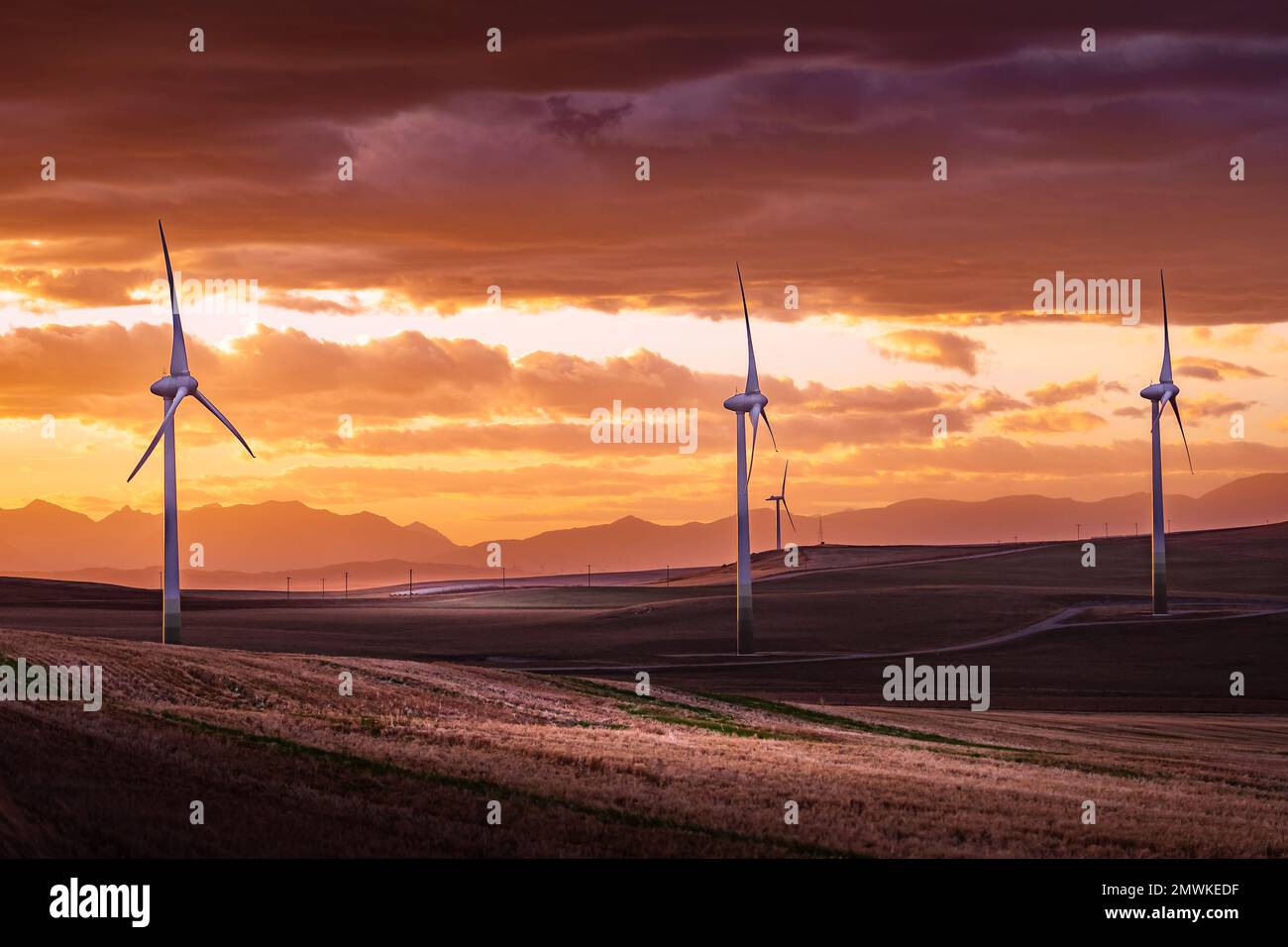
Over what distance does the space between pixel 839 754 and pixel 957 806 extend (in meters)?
13.3

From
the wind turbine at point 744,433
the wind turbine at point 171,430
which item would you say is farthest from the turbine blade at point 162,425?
the wind turbine at point 744,433

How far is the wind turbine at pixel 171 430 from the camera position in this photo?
79.1m

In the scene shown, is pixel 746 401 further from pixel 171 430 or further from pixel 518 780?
pixel 518 780

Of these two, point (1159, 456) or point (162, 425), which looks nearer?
point (162, 425)

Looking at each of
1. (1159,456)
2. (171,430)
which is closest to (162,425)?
(171,430)

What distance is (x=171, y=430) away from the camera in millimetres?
78875

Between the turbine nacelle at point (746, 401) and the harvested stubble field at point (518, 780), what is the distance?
2226 inches

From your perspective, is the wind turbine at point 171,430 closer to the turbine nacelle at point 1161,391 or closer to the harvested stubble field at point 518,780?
the harvested stubble field at point 518,780

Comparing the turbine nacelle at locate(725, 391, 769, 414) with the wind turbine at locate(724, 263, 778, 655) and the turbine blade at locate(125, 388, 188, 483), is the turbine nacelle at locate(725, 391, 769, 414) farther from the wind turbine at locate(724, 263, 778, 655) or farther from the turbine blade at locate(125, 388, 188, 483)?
the turbine blade at locate(125, 388, 188, 483)

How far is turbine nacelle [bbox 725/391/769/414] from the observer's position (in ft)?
364

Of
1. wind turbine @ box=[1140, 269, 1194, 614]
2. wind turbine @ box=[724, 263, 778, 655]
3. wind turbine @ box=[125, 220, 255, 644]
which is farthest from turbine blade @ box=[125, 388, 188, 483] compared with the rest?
wind turbine @ box=[1140, 269, 1194, 614]

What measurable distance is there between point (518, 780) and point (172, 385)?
198 ft

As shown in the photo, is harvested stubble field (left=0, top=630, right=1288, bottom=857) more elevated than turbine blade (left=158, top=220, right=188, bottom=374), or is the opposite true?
turbine blade (left=158, top=220, right=188, bottom=374)
